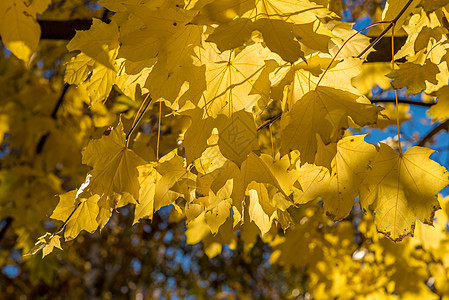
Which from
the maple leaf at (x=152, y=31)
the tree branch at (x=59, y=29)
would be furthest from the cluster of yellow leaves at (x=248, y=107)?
the tree branch at (x=59, y=29)

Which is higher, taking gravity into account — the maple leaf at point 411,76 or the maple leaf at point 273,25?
the maple leaf at point 273,25

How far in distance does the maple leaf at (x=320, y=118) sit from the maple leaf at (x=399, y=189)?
168mm

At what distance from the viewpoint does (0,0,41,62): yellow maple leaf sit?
2.49 ft

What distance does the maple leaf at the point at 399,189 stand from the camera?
0.86 metres

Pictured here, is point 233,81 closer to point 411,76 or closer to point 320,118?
point 320,118

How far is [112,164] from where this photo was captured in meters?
0.97

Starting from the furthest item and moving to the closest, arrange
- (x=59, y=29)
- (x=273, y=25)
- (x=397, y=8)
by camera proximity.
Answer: (x=59, y=29) < (x=397, y=8) < (x=273, y=25)

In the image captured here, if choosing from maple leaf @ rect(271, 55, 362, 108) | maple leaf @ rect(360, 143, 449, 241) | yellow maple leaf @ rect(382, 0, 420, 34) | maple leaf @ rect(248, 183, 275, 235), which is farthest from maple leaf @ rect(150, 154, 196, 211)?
yellow maple leaf @ rect(382, 0, 420, 34)

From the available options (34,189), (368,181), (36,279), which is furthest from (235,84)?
(36,279)

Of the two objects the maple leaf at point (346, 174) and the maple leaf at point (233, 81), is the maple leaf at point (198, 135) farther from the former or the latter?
the maple leaf at point (346, 174)

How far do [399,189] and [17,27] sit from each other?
80cm

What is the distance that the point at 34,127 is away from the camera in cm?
288

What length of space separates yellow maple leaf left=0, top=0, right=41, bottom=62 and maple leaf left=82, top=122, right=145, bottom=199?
0.92ft

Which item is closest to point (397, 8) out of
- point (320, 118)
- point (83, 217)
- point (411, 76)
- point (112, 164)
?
point (411, 76)
